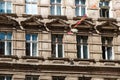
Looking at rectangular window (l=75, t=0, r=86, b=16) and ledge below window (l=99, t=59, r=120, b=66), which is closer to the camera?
ledge below window (l=99, t=59, r=120, b=66)

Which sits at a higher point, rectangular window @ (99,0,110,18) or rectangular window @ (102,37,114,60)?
rectangular window @ (99,0,110,18)

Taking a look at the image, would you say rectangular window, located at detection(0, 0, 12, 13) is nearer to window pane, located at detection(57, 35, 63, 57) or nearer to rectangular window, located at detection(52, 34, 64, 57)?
rectangular window, located at detection(52, 34, 64, 57)

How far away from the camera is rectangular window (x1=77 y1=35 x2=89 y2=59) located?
37.5 meters

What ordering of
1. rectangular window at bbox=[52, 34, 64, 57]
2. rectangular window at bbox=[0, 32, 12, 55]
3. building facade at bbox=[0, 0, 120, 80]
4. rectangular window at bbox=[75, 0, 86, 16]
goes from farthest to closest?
rectangular window at bbox=[75, 0, 86, 16] → rectangular window at bbox=[52, 34, 64, 57] → rectangular window at bbox=[0, 32, 12, 55] → building facade at bbox=[0, 0, 120, 80]

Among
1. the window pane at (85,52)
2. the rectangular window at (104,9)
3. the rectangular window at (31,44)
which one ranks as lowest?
the window pane at (85,52)

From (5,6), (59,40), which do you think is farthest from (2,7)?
(59,40)

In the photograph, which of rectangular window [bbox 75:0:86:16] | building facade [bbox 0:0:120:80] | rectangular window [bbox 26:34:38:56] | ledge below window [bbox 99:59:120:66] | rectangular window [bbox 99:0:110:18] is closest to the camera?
building facade [bbox 0:0:120:80]

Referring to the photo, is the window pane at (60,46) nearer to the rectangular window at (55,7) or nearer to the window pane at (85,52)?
the window pane at (85,52)

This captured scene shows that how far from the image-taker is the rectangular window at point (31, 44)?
36.8m

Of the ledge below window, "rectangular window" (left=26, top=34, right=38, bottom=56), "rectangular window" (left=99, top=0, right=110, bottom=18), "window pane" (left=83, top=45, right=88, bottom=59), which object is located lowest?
the ledge below window

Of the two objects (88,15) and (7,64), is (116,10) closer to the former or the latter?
(88,15)

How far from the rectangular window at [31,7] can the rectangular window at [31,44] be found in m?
1.84

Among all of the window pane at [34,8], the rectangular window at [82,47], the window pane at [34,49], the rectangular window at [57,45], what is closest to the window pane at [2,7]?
the window pane at [34,8]

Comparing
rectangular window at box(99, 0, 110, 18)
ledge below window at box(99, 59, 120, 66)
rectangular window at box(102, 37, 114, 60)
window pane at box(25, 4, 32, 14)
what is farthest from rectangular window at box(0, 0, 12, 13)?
ledge below window at box(99, 59, 120, 66)
